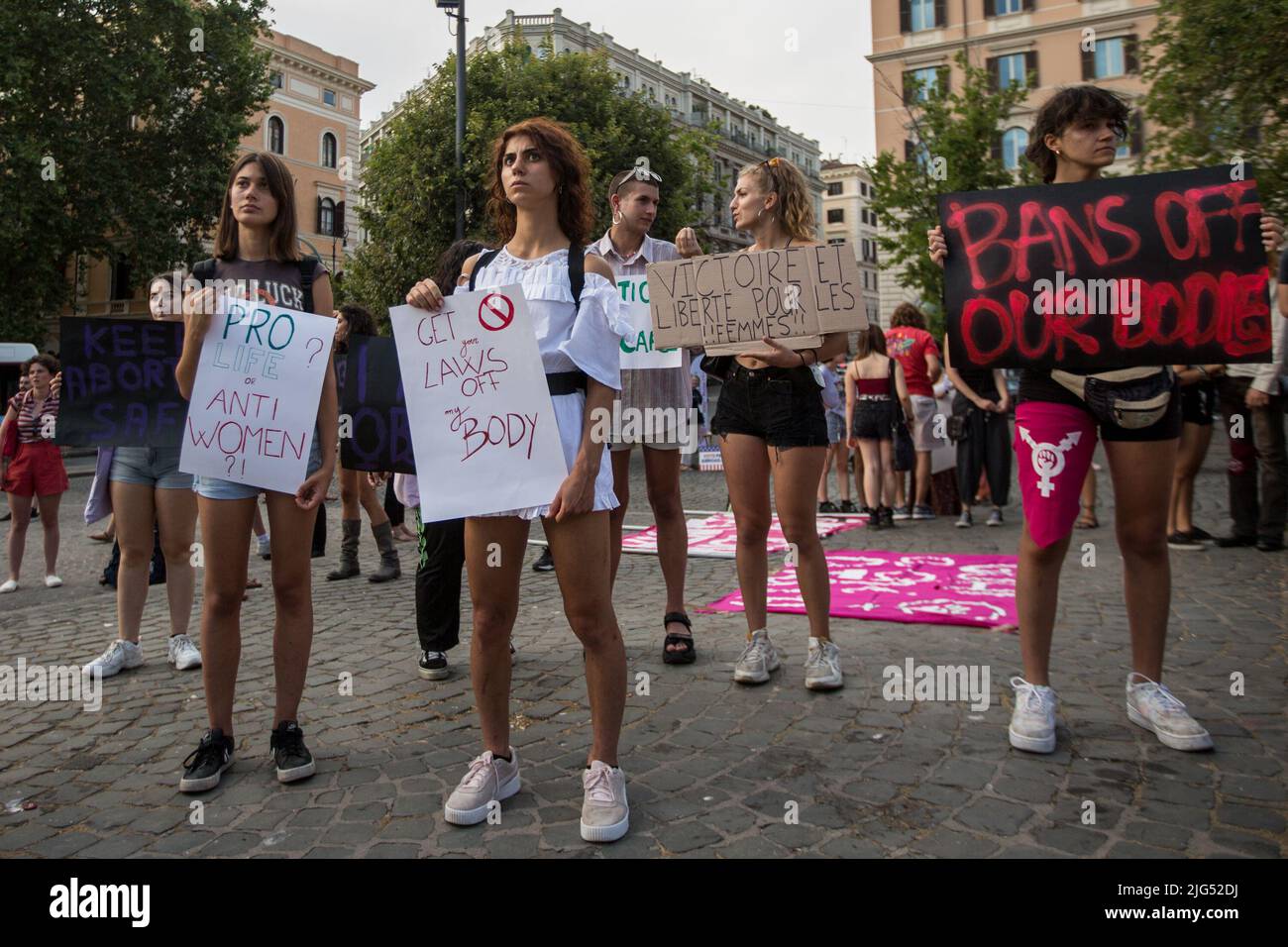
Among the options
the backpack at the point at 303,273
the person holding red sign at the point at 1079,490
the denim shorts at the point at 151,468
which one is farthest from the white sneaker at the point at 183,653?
the person holding red sign at the point at 1079,490

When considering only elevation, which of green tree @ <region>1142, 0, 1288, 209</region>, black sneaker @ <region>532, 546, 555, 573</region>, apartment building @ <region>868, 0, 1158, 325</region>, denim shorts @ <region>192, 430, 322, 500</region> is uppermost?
apartment building @ <region>868, 0, 1158, 325</region>

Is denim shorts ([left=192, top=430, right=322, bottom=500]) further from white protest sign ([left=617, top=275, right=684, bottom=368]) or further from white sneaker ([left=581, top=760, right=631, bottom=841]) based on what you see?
white protest sign ([left=617, top=275, right=684, bottom=368])

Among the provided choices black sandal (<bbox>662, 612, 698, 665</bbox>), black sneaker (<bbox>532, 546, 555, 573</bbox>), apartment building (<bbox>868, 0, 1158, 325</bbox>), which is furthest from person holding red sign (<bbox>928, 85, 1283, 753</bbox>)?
apartment building (<bbox>868, 0, 1158, 325</bbox>)

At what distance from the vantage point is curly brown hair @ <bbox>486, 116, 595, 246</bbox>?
2.77 metres

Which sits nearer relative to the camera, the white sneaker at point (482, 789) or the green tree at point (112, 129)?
the white sneaker at point (482, 789)

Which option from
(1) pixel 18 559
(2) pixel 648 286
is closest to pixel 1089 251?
(2) pixel 648 286

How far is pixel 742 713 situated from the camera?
138 inches

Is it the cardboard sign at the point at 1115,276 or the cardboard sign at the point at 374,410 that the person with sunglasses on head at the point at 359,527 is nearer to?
the cardboard sign at the point at 374,410

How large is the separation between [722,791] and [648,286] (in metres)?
2.14

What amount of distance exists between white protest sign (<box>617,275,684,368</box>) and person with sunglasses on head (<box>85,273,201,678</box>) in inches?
84.5

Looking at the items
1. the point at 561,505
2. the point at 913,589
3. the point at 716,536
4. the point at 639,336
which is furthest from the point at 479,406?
the point at 716,536

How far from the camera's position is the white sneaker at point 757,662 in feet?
12.6

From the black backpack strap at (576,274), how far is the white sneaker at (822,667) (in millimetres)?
1883

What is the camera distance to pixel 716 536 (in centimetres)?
848
